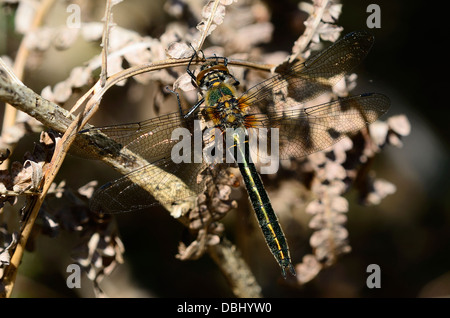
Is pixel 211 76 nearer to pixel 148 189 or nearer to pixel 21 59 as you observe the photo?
pixel 148 189

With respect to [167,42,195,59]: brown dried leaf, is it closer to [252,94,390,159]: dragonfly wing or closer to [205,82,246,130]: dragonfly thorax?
[205,82,246,130]: dragonfly thorax

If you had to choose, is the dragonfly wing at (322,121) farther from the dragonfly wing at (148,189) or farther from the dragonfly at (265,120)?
the dragonfly wing at (148,189)

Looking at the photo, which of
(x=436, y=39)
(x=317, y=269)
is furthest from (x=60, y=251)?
(x=436, y=39)

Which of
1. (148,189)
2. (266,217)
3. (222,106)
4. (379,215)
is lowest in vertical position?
(379,215)

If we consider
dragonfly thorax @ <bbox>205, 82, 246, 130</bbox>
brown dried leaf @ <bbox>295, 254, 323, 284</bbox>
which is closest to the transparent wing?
dragonfly thorax @ <bbox>205, 82, 246, 130</bbox>

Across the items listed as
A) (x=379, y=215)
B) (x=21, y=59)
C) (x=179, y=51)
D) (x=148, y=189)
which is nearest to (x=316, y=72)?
(x=179, y=51)

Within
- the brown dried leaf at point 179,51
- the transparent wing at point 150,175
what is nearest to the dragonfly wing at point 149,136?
the transparent wing at point 150,175
